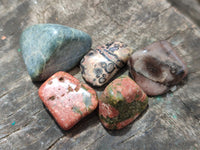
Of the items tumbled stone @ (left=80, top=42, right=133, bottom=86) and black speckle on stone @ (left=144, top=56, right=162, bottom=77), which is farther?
tumbled stone @ (left=80, top=42, right=133, bottom=86)

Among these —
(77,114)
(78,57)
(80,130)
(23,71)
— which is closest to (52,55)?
(78,57)

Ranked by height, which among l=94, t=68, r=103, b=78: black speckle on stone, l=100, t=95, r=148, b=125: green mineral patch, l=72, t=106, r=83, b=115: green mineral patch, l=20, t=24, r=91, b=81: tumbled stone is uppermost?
l=20, t=24, r=91, b=81: tumbled stone

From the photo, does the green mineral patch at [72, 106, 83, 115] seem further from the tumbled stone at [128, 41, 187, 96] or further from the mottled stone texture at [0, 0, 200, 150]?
the tumbled stone at [128, 41, 187, 96]

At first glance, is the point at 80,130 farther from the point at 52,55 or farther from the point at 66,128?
the point at 52,55

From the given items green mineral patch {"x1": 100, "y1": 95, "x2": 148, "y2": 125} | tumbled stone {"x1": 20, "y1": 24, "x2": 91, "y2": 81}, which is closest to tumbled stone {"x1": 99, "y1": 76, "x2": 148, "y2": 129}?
green mineral patch {"x1": 100, "y1": 95, "x2": 148, "y2": 125}

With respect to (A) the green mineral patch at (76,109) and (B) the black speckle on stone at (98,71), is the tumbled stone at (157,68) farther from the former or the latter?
(A) the green mineral patch at (76,109)
